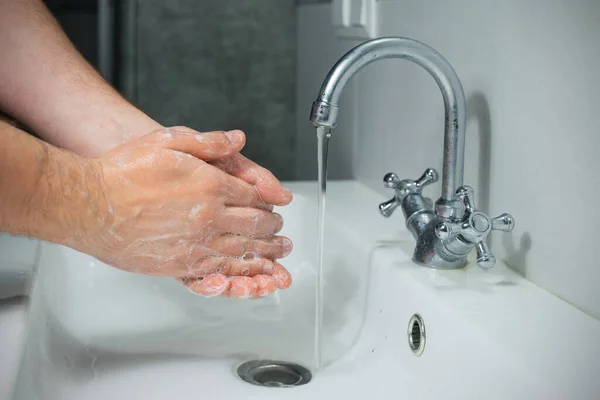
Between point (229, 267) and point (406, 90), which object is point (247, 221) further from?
point (406, 90)

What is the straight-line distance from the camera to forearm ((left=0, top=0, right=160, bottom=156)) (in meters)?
0.90

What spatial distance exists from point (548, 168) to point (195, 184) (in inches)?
12.8

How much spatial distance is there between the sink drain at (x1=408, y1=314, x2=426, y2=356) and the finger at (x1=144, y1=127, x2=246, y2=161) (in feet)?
0.80

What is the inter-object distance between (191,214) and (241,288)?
0.33 feet

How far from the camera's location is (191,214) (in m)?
0.74

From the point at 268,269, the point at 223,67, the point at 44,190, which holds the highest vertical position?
the point at 223,67

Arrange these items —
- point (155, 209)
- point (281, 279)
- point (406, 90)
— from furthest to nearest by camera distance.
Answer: point (406, 90)
point (281, 279)
point (155, 209)

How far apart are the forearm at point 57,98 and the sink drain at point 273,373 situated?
30 centimetres

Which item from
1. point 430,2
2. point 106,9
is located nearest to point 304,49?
point 106,9

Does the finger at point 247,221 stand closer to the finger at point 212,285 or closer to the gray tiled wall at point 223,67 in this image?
the finger at point 212,285

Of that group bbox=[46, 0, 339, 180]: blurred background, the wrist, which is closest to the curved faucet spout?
the wrist

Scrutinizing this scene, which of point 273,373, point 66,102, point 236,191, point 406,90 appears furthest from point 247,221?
point 406,90

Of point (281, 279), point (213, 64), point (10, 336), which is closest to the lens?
point (10, 336)

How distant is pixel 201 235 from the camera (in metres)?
0.76
